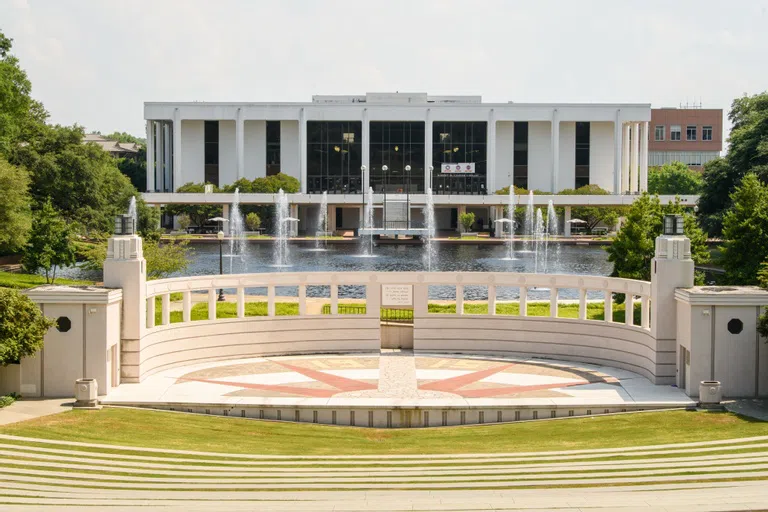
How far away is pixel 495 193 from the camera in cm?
12100

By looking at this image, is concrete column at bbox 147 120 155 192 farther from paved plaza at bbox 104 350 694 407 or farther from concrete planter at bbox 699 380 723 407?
concrete planter at bbox 699 380 723 407

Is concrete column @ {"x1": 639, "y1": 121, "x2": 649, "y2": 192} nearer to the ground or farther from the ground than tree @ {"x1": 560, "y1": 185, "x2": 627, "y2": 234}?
farther from the ground

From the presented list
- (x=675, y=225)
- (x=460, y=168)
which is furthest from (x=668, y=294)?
(x=460, y=168)

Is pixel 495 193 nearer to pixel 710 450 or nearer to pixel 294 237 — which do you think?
pixel 294 237

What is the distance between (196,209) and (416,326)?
88.2m

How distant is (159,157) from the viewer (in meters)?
131

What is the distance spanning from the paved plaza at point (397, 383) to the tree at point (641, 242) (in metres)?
12.8

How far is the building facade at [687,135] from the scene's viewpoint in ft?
524

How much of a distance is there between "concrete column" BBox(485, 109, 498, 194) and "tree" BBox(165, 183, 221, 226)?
3326 cm

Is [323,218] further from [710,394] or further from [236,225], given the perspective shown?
[710,394]

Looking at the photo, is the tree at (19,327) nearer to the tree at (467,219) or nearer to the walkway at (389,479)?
the walkway at (389,479)

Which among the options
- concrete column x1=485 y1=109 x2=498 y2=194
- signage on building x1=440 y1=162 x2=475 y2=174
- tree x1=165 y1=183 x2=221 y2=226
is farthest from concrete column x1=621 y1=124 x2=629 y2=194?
tree x1=165 y1=183 x2=221 y2=226

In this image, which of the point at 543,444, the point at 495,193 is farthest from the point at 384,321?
the point at 495,193

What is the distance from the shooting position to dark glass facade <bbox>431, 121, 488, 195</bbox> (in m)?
127
